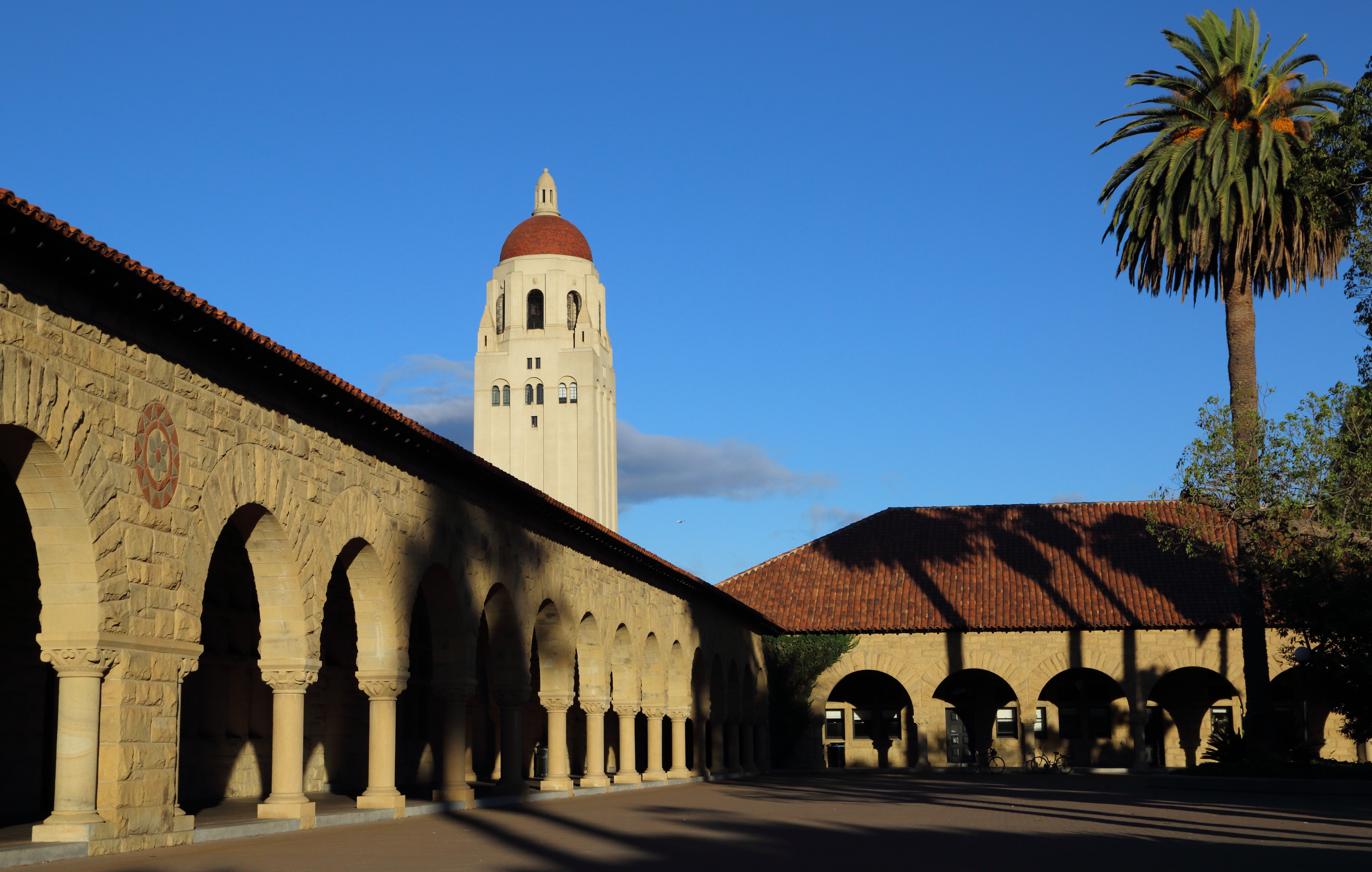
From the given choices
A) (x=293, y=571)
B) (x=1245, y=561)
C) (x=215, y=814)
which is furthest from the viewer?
(x=1245, y=561)

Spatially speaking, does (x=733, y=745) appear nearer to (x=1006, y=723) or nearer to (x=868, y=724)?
(x=868, y=724)

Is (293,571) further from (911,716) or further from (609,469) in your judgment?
(609,469)

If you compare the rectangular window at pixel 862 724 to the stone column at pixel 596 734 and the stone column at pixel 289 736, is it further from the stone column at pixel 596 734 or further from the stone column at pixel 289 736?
the stone column at pixel 289 736

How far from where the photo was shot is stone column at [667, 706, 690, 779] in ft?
102

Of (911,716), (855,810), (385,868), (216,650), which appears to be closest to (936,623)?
(911,716)

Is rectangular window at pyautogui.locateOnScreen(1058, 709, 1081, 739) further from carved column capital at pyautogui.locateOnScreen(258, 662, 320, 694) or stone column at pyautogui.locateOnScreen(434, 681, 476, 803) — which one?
carved column capital at pyautogui.locateOnScreen(258, 662, 320, 694)

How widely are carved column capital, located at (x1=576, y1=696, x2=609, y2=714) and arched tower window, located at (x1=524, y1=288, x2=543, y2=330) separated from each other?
6792cm

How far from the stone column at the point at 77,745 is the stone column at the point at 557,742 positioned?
12.5 meters

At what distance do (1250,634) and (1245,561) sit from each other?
207 centimetres

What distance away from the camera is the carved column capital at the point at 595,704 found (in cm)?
2612

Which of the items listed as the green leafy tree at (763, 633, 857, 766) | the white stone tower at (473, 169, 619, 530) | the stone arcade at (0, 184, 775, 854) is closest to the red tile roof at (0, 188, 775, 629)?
the stone arcade at (0, 184, 775, 854)

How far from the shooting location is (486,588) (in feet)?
65.8

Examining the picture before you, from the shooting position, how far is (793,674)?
42.3 metres

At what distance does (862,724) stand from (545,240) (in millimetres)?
55588
